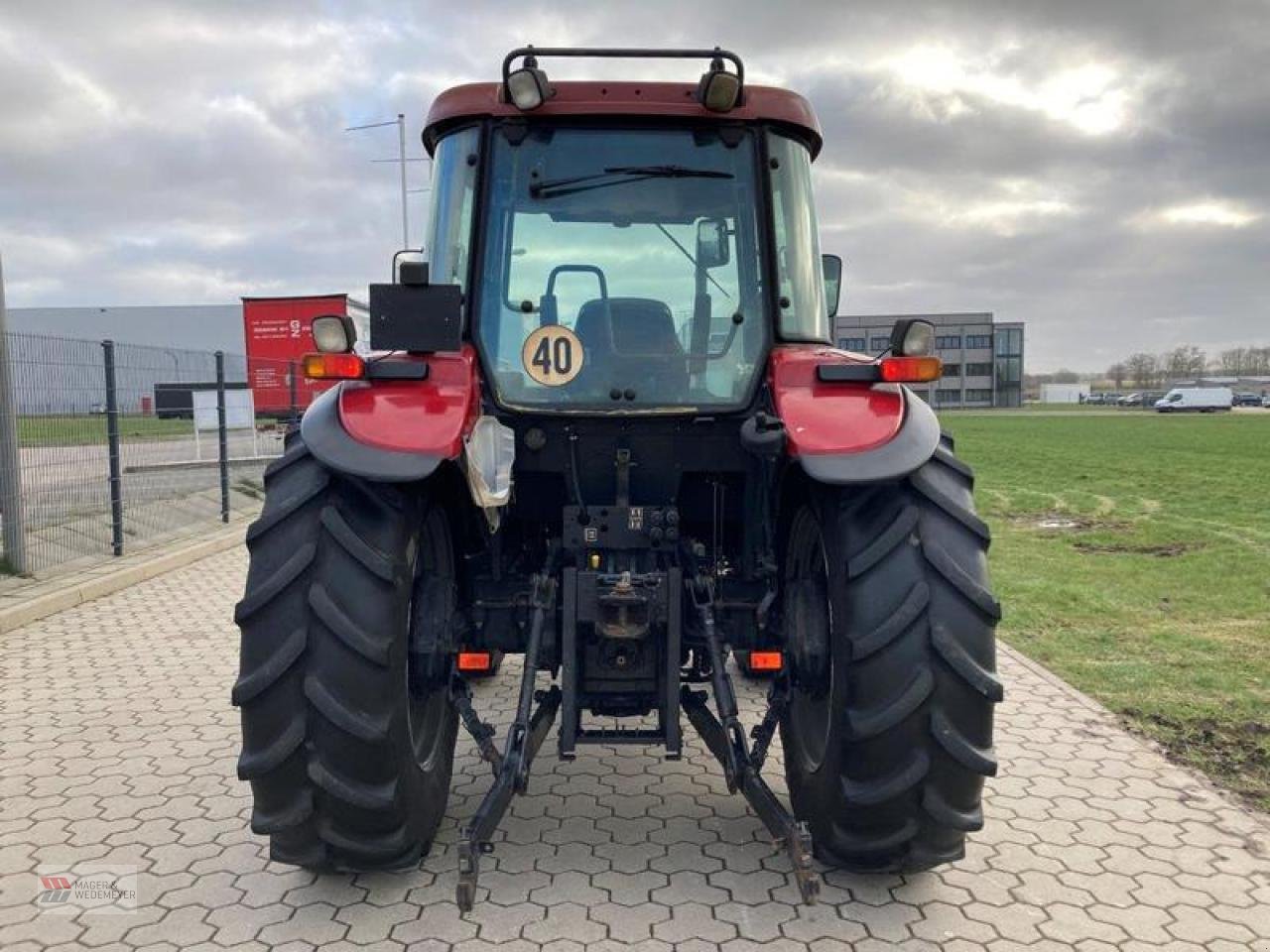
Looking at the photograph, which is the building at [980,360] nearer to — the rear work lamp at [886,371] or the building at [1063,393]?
the building at [1063,393]

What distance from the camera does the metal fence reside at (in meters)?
8.16

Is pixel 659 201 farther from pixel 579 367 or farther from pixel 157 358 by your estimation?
pixel 157 358

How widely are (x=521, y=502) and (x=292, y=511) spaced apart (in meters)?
1.03

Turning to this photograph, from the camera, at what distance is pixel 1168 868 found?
3426mm

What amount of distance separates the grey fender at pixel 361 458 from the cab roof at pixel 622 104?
1.30 metres

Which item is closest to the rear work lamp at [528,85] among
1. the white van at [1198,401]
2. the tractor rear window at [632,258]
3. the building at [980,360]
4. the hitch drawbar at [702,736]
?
the tractor rear window at [632,258]

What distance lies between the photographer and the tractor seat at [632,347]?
3.47 metres

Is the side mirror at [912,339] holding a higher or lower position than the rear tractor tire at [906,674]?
higher

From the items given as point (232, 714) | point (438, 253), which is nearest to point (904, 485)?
point (438, 253)

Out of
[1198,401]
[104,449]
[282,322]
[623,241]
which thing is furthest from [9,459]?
[1198,401]

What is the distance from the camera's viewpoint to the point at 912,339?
3.21 meters

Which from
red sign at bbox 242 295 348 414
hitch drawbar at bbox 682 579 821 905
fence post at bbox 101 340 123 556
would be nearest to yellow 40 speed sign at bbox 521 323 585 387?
hitch drawbar at bbox 682 579 821 905

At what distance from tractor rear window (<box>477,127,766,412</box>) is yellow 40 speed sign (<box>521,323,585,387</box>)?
0.02 metres

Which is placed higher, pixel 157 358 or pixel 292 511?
pixel 157 358
